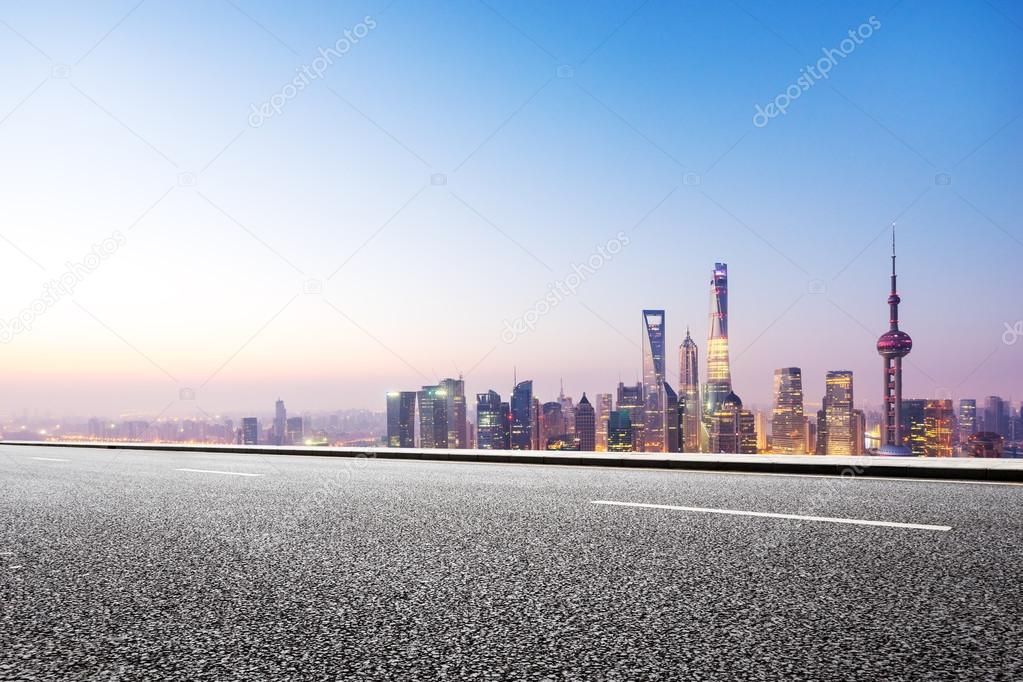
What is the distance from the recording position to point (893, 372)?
447 ft

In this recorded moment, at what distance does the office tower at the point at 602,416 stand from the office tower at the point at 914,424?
193ft

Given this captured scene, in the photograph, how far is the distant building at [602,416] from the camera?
8001cm

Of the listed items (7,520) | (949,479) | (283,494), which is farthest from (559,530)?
(949,479)

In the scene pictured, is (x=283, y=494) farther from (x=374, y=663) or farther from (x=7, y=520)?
(x=374, y=663)

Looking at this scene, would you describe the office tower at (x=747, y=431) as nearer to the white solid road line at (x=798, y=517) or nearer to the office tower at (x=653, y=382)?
the office tower at (x=653, y=382)

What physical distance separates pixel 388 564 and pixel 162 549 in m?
1.74

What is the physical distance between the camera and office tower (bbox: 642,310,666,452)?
3752 inches

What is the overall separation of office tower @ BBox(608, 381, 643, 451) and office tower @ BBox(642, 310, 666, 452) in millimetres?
2397

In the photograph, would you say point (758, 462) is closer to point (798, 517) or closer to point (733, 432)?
point (798, 517)

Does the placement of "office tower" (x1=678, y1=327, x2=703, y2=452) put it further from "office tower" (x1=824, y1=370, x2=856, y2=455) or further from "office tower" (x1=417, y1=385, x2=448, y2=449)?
"office tower" (x1=417, y1=385, x2=448, y2=449)

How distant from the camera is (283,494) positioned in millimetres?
8398

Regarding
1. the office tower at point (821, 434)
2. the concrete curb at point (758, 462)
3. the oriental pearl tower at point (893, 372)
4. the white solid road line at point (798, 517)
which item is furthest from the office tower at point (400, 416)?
the oriental pearl tower at point (893, 372)

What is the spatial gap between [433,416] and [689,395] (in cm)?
11096

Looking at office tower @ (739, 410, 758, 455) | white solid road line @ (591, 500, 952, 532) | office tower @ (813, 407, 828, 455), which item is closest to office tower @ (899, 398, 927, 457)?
office tower @ (813, 407, 828, 455)
